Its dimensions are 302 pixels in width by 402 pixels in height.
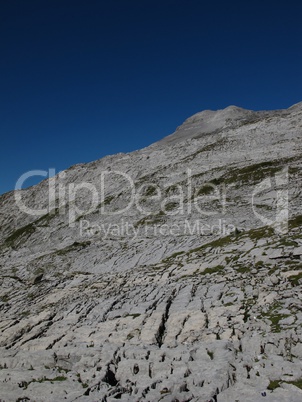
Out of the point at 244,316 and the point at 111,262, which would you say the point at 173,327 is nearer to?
the point at 244,316

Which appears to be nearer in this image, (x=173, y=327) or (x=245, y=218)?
(x=173, y=327)

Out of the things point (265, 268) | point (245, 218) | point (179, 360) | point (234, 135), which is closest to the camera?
point (179, 360)

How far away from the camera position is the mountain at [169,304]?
18.3m

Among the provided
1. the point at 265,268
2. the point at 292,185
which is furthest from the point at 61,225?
the point at 265,268

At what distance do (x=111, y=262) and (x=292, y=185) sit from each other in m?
52.4

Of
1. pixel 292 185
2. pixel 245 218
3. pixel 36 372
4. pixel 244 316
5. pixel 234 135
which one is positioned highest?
pixel 234 135

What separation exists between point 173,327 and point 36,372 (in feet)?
35.7

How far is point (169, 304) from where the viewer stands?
30.6m

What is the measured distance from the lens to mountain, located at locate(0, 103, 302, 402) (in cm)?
1833

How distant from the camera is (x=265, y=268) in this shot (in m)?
32.6

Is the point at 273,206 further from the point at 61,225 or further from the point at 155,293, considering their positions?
the point at 61,225

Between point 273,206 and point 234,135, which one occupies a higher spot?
point 234,135

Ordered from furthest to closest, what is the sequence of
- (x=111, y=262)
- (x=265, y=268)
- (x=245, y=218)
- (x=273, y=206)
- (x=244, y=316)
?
(x=273, y=206), (x=245, y=218), (x=111, y=262), (x=265, y=268), (x=244, y=316)

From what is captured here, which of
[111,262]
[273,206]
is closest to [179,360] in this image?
[111,262]
